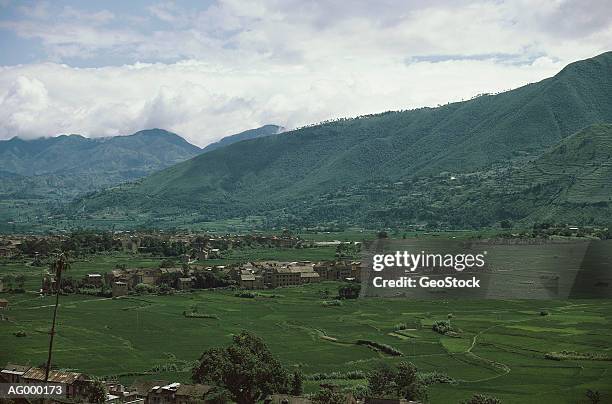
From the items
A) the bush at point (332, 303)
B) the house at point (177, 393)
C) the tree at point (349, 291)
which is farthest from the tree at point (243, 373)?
the tree at point (349, 291)

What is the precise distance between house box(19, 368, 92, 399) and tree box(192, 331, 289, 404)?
5587 mm

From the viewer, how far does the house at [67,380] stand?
3767 cm

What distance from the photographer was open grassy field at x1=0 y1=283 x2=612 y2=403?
149 ft

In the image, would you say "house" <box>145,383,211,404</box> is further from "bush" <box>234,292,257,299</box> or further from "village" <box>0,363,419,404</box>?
"bush" <box>234,292,257,299</box>

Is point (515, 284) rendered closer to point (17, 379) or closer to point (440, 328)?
point (440, 328)

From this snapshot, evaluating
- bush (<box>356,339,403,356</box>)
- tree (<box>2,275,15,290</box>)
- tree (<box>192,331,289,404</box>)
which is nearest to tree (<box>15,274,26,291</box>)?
tree (<box>2,275,15,290</box>)

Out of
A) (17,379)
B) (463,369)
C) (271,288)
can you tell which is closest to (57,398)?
(17,379)

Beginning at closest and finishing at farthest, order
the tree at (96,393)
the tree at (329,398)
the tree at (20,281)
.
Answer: the tree at (329,398), the tree at (96,393), the tree at (20,281)

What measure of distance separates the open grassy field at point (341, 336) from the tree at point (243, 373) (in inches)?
208

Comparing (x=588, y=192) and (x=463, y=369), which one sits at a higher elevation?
(x=588, y=192)

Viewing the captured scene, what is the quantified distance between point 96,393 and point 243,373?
22.3ft

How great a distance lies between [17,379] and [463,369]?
2546cm

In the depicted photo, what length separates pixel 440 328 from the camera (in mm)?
60031

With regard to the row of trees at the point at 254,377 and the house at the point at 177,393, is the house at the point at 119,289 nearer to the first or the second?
the house at the point at 177,393
